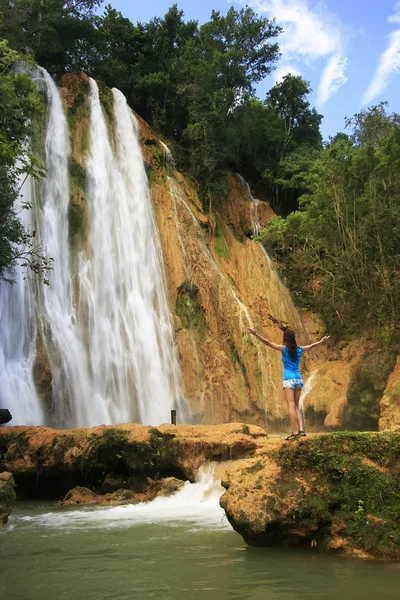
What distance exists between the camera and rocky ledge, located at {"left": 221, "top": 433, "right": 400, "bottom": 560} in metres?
5.46

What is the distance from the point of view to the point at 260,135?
3231 cm

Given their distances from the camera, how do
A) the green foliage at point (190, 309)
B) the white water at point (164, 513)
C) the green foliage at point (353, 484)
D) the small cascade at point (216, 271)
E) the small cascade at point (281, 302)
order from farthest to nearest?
1. the small cascade at point (281, 302)
2. the green foliage at point (190, 309)
3. the small cascade at point (216, 271)
4. the white water at point (164, 513)
5. the green foliage at point (353, 484)

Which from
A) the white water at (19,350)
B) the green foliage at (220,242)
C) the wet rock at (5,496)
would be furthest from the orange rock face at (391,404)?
the green foliage at (220,242)

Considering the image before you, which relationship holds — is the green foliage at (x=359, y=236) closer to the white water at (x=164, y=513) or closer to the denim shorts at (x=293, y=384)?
the white water at (x=164, y=513)

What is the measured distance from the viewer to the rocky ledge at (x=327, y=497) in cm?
546

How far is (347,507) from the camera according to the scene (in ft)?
18.4

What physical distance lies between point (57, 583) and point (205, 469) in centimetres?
539

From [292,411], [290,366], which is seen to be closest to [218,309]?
[290,366]

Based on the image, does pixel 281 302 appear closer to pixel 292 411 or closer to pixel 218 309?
pixel 218 309

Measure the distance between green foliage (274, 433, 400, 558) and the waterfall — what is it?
10.8 m

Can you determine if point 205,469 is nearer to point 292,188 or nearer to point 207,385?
point 207,385

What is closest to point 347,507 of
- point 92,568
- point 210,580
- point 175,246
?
point 210,580

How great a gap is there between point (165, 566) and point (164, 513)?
10.9 ft

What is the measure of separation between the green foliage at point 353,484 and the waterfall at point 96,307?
425 inches
